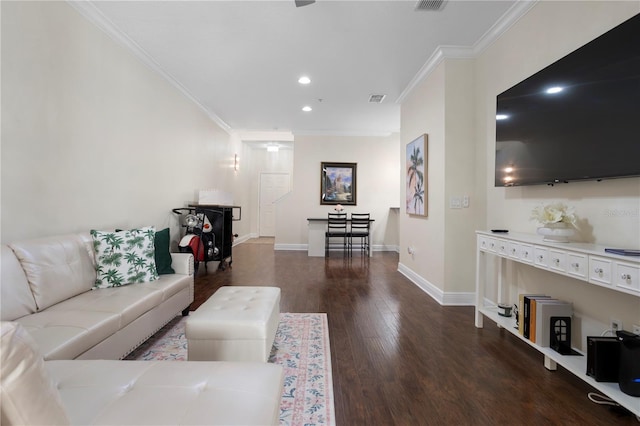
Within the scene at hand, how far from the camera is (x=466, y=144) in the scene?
3092 mm

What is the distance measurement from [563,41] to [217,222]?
439 cm

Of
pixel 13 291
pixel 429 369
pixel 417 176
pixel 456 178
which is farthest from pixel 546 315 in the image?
pixel 13 291

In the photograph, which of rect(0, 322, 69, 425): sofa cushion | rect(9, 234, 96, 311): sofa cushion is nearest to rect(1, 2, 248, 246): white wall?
rect(9, 234, 96, 311): sofa cushion

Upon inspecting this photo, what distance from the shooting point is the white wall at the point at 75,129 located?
6.27 feet

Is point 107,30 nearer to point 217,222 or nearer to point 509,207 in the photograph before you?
point 217,222

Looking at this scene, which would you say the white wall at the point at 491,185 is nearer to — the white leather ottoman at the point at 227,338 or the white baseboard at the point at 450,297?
the white baseboard at the point at 450,297

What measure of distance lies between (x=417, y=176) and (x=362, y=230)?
301 cm

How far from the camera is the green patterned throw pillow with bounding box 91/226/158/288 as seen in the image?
213cm

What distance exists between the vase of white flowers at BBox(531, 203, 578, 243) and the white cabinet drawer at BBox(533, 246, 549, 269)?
3.9 inches

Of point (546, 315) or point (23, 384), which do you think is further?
point (546, 315)

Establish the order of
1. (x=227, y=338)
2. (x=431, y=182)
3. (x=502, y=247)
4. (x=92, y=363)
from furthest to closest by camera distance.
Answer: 1. (x=431, y=182)
2. (x=502, y=247)
3. (x=227, y=338)
4. (x=92, y=363)

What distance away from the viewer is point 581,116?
174cm

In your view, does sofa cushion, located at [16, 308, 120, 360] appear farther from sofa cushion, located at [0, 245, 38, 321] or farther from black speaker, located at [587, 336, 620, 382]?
black speaker, located at [587, 336, 620, 382]

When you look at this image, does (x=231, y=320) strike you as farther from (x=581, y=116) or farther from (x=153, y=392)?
(x=581, y=116)
